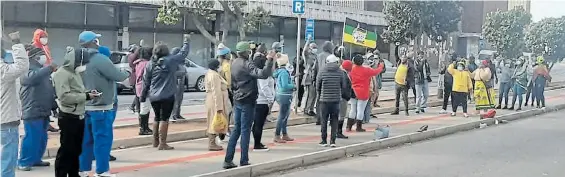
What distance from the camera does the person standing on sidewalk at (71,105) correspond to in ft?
23.7

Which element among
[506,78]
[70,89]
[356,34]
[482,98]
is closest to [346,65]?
[356,34]

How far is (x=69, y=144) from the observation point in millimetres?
7305

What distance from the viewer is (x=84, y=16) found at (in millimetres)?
27594

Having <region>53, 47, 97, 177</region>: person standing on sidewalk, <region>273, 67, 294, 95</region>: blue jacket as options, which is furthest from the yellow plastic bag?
<region>53, 47, 97, 177</region>: person standing on sidewalk

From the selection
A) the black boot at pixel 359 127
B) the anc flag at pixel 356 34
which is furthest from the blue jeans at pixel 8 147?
the anc flag at pixel 356 34

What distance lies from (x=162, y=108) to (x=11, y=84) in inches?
122

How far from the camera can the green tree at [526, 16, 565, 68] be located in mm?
37781

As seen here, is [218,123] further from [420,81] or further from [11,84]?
[420,81]

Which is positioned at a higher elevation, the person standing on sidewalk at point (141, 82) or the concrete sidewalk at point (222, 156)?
the person standing on sidewalk at point (141, 82)

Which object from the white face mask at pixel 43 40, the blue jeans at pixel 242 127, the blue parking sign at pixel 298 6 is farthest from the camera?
the blue parking sign at pixel 298 6

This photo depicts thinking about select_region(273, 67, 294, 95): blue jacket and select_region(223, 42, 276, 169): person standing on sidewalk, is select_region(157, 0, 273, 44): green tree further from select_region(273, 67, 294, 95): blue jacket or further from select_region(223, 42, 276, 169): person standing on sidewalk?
select_region(223, 42, 276, 169): person standing on sidewalk

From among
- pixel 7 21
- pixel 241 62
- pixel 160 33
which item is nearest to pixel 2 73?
pixel 241 62

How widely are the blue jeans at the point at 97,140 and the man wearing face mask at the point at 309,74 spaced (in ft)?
21.6

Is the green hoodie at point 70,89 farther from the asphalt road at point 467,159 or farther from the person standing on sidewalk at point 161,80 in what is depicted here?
the asphalt road at point 467,159
